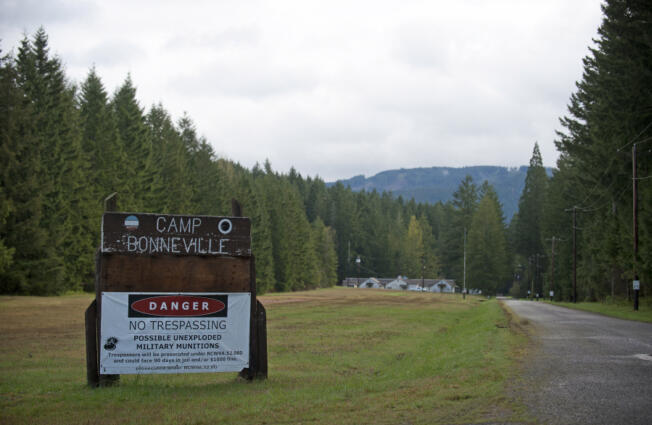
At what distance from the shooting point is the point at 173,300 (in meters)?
11.7

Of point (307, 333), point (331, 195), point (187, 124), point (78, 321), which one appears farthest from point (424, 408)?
point (331, 195)

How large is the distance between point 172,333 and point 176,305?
1.72 ft

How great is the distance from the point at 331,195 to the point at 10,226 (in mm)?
133121

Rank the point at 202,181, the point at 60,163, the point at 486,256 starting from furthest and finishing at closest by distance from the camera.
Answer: the point at 486,256, the point at 202,181, the point at 60,163

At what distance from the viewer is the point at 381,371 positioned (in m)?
14.6

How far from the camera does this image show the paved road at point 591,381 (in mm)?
7364

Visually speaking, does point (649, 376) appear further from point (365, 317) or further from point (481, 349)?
point (365, 317)

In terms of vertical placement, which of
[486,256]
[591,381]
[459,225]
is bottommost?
[486,256]

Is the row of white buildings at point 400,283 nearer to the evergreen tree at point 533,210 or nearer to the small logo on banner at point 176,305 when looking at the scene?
the evergreen tree at point 533,210

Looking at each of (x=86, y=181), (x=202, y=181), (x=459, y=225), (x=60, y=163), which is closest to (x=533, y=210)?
(x=459, y=225)

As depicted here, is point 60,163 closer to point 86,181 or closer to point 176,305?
Answer: point 86,181

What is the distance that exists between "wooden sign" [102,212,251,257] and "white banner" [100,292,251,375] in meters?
0.83

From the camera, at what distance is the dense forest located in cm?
4050

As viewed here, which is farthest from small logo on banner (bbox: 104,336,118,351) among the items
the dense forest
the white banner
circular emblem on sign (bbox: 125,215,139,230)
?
the dense forest
